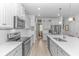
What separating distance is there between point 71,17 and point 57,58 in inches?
66.5

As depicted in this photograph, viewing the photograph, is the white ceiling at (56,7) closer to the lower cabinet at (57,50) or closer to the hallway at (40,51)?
the lower cabinet at (57,50)

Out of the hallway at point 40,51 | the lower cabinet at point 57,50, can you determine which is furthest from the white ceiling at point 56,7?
the hallway at point 40,51

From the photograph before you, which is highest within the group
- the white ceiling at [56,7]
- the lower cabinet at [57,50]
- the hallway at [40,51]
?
the white ceiling at [56,7]

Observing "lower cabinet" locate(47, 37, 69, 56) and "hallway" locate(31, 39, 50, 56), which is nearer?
"lower cabinet" locate(47, 37, 69, 56)

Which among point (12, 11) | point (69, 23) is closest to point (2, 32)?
point (12, 11)

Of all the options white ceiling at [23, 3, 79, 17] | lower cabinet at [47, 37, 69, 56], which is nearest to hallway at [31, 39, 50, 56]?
lower cabinet at [47, 37, 69, 56]

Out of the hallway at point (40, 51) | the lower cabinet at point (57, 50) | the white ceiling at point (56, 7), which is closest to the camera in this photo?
the lower cabinet at point (57, 50)

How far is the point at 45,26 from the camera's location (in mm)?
7805

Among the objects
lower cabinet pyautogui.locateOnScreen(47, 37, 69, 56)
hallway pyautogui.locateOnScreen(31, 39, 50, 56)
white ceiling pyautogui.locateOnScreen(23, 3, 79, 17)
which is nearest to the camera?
lower cabinet pyautogui.locateOnScreen(47, 37, 69, 56)

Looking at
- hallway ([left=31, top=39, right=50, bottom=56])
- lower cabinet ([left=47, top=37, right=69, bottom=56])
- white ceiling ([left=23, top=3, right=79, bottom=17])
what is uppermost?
white ceiling ([left=23, top=3, right=79, bottom=17])

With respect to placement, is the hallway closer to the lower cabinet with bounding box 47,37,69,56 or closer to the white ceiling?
the lower cabinet with bounding box 47,37,69,56

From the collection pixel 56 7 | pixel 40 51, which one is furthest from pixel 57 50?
pixel 56 7

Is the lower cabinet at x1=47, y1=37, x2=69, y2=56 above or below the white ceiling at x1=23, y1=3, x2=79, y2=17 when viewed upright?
below

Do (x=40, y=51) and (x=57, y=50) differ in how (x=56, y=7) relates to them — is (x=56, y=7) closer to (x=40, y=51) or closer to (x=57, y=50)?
(x=40, y=51)
